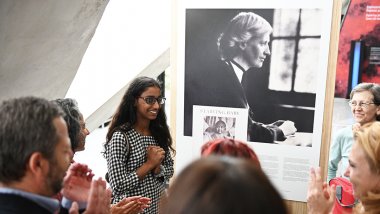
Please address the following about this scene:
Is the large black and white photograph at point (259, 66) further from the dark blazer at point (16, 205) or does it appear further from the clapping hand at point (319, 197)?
the dark blazer at point (16, 205)

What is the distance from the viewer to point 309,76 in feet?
9.61

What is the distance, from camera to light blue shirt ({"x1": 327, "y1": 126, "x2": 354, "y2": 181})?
3059 mm

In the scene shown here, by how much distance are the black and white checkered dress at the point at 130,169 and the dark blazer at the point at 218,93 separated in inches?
27.2

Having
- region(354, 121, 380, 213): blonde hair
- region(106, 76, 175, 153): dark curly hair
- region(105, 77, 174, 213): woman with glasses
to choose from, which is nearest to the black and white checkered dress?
region(105, 77, 174, 213): woman with glasses

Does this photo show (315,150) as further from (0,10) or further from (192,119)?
(0,10)

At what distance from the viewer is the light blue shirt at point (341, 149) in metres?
3.06

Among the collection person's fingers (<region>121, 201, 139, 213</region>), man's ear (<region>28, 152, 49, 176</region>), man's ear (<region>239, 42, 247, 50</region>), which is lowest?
person's fingers (<region>121, 201, 139, 213</region>)

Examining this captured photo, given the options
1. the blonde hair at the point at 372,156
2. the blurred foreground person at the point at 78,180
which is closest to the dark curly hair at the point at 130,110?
the blurred foreground person at the point at 78,180

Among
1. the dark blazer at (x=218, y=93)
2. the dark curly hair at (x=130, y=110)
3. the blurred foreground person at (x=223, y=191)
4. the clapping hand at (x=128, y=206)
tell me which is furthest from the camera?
the dark blazer at (x=218, y=93)

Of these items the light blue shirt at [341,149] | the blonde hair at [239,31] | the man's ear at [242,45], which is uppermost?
the blonde hair at [239,31]

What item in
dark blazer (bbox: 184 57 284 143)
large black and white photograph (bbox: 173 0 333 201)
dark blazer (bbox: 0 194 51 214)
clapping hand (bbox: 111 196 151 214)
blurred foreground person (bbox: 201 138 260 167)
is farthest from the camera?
dark blazer (bbox: 184 57 284 143)

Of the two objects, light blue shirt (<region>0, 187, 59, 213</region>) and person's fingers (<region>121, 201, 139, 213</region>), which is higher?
light blue shirt (<region>0, 187, 59, 213</region>)

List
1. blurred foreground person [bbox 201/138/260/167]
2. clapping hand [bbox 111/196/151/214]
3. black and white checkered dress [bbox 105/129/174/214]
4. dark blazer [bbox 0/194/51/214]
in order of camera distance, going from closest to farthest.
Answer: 1. dark blazer [bbox 0/194/51/214]
2. blurred foreground person [bbox 201/138/260/167]
3. clapping hand [bbox 111/196/151/214]
4. black and white checkered dress [bbox 105/129/174/214]

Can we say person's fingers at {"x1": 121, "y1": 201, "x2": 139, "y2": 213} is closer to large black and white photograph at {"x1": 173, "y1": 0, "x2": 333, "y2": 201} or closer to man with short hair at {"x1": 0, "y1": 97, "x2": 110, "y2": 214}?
man with short hair at {"x1": 0, "y1": 97, "x2": 110, "y2": 214}
